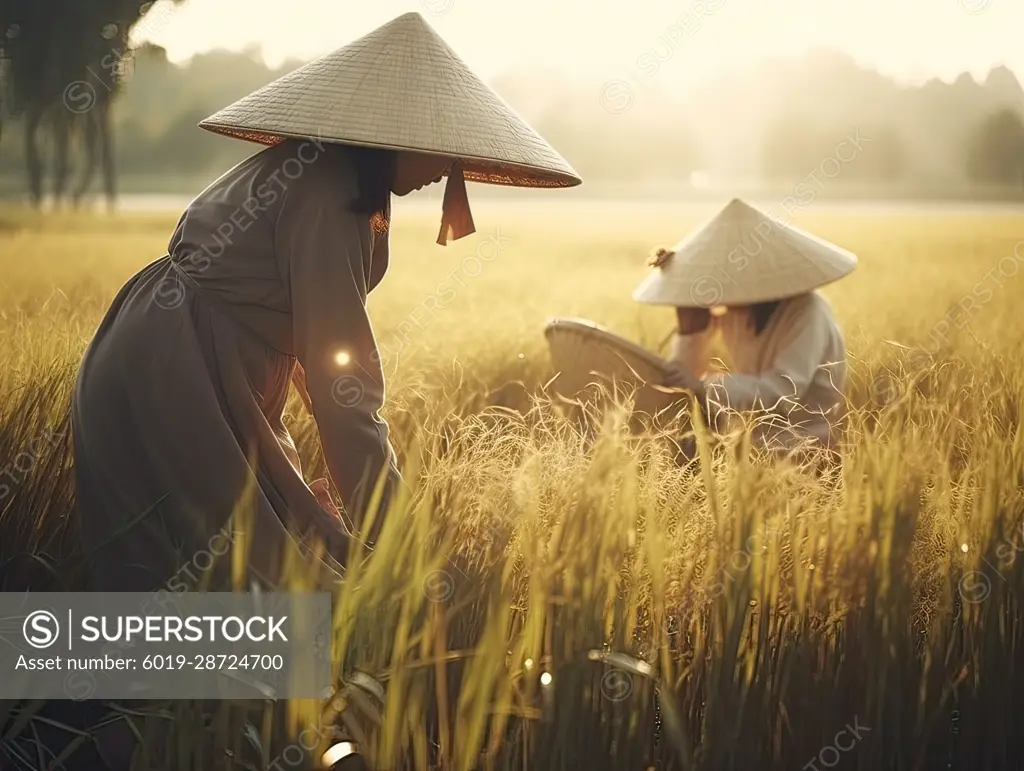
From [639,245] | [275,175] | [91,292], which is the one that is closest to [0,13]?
[91,292]

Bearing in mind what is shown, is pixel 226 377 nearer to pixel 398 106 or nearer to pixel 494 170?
pixel 398 106

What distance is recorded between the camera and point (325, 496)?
166cm

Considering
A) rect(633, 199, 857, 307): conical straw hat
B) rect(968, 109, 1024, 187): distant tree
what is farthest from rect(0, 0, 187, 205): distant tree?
rect(968, 109, 1024, 187): distant tree

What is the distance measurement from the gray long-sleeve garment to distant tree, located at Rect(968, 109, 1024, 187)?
340 cm

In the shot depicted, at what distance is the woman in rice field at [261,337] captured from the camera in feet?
4.53

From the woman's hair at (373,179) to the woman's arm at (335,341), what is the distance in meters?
0.06

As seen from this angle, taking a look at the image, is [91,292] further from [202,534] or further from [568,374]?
[202,534]

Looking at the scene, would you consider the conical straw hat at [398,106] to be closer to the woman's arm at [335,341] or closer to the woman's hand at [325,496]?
the woman's arm at [335,341]

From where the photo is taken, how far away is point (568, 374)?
7.55 ft

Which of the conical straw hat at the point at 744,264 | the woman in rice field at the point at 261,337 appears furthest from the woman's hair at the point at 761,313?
the woman in rice field at the point at 261,337

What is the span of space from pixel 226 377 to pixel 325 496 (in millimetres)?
299

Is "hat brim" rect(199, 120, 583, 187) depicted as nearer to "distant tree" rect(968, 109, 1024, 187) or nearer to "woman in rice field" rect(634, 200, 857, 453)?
"woman in rice field" rect(634, 200, 857, 453)

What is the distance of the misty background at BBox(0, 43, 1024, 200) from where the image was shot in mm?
3844

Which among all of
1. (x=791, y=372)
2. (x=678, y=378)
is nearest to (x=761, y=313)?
(x=791, y=372)
